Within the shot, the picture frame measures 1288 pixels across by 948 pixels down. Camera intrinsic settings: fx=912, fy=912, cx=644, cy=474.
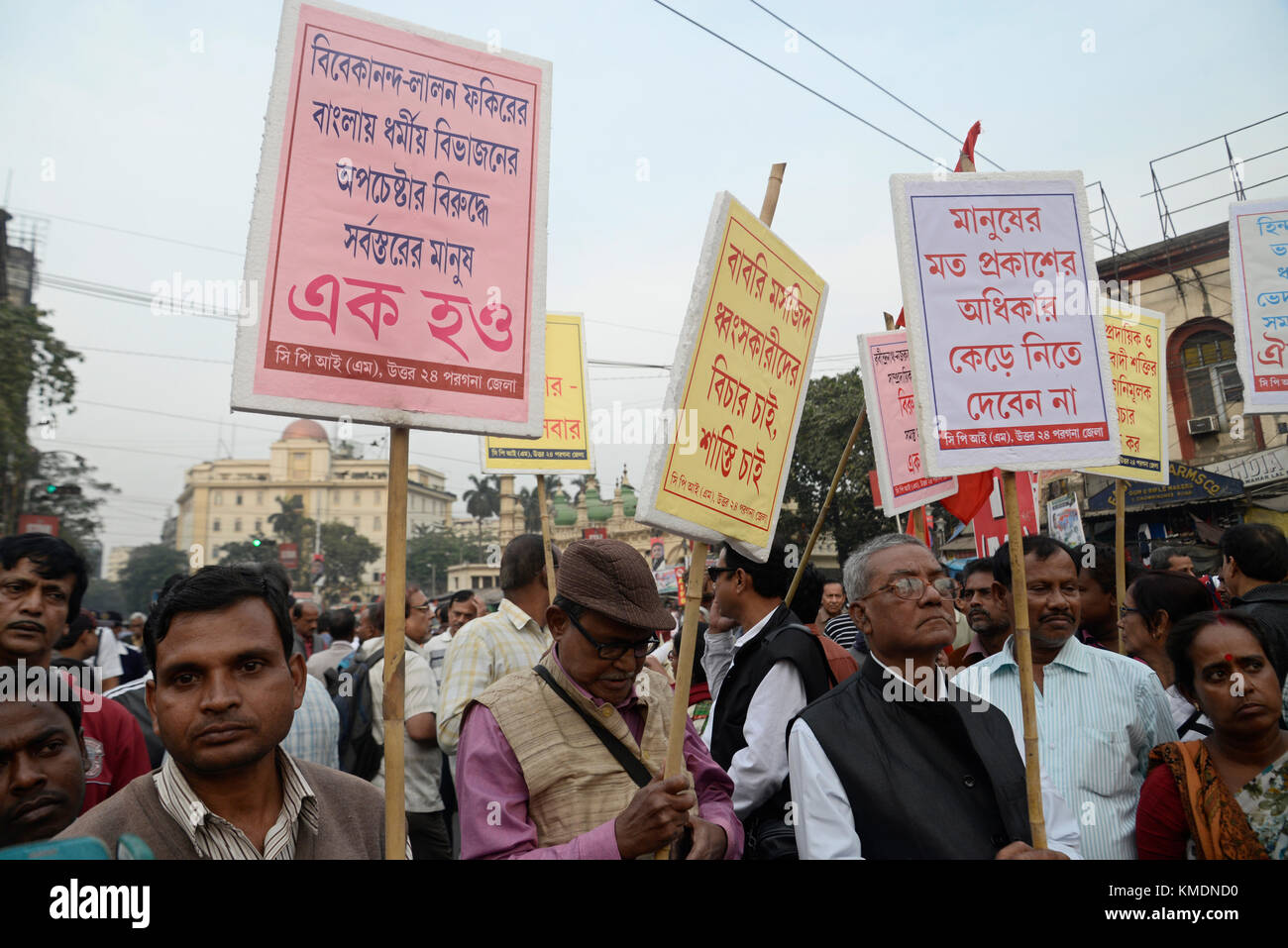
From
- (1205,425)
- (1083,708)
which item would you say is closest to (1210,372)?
(1205,425)

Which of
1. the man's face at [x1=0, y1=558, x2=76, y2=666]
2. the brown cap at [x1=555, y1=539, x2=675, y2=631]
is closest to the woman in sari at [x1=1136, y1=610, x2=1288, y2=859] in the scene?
the brown cap at [x1=555, y1=539, x2=675, y2=631]

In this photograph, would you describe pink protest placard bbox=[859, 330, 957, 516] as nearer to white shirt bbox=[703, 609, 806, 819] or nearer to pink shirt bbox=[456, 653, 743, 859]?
white shirt bbox=[703, 609, 806, 819]

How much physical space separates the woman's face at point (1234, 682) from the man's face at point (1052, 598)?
1.63ft

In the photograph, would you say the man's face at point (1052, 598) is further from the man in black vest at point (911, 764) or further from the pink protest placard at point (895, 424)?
the pink protest placard at point (895, 424)

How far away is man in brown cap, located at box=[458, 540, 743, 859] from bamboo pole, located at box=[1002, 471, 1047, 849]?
861mm

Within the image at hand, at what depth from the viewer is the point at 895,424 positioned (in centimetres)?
500

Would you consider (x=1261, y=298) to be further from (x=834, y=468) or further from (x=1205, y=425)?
(x=834, y=468)

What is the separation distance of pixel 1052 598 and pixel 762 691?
1225 mm

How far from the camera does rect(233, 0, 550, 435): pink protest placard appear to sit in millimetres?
2246

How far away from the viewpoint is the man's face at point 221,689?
6.33ft

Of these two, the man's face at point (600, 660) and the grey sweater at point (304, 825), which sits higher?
the man's face at point (600, 660)

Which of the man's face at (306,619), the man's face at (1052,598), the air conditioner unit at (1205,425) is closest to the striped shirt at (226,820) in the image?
the man's face at (1052,598)
